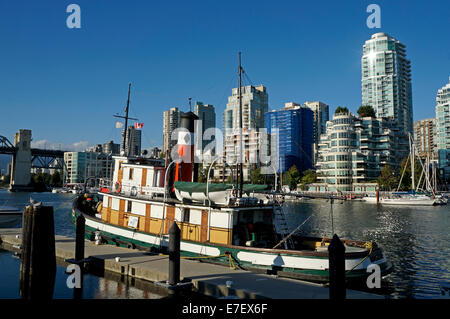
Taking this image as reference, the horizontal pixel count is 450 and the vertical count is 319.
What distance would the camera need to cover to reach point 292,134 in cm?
17212

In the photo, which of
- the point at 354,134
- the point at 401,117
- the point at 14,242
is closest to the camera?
the point at 14,242

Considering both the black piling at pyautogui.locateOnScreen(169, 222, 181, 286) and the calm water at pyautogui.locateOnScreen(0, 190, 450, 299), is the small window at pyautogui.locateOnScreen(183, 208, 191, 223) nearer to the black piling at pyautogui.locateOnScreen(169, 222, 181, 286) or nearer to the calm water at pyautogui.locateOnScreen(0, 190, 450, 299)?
the calm water at pyautogui.locateOnScreen(0, 190, 450, 299)

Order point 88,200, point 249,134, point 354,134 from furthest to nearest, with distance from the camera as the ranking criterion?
point 249,134 < point 354,134 < point 88,200

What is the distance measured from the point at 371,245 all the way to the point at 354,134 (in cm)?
10875

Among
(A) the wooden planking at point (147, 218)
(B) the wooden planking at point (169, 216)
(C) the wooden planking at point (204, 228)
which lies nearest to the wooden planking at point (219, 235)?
(C) the wooden planking at point (204, 228)

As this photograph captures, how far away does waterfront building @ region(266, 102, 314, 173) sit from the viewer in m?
165

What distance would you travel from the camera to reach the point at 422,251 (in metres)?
28.1

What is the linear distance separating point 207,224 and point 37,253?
8.51 meters

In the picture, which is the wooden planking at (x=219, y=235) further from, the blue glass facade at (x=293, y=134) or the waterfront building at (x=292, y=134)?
the blue glass facade at (x=293, y=134)

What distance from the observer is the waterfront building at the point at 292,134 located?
16525cm

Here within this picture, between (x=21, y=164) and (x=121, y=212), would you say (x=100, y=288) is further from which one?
(x=21, y=164)

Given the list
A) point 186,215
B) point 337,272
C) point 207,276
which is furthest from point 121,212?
point 337,272
